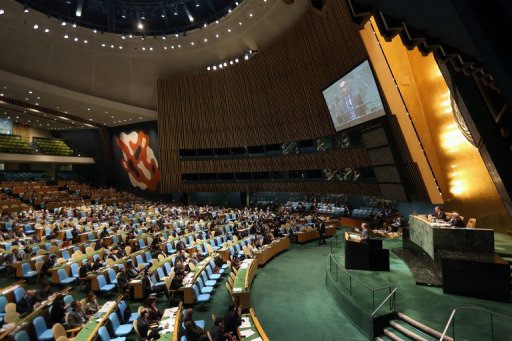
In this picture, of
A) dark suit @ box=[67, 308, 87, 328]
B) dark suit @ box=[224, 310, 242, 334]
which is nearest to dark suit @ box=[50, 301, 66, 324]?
A: dark suit @ box=[67, 308, 87, 328]

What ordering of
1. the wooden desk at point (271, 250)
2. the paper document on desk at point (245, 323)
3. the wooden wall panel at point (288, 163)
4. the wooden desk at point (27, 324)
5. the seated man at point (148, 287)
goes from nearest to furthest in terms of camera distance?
the wooden desk at point (27, 324), the paper document on desk at point (245, 323), the seated man at point (148, 287), the wooden desk at point (271, 250), the wooden wall panel at point (288, 163)

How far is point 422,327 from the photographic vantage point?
5910 mm

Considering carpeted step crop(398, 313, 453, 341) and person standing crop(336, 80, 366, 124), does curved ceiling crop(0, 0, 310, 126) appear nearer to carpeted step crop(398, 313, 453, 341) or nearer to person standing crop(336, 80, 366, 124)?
person standing crop(336, 80, 366, 124)

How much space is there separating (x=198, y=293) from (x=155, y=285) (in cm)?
122

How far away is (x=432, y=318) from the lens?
20.2 feet

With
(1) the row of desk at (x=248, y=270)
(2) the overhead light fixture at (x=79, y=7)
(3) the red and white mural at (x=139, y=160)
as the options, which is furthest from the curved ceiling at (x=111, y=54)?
(1) the row of desk at (x=248, y=270)

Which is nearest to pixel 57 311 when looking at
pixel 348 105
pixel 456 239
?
pixel 456 239

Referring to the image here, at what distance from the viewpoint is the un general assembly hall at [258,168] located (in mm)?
5977

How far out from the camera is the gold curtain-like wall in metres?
11.3

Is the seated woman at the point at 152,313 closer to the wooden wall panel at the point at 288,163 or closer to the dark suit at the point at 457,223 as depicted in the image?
the dark suit at the point at 457,223

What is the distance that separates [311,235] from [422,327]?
10241mm

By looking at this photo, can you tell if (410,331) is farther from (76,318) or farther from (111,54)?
(111,54)

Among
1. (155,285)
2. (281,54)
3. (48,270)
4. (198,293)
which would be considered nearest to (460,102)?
(198,293)

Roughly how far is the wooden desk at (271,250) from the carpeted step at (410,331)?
19.0 ft
